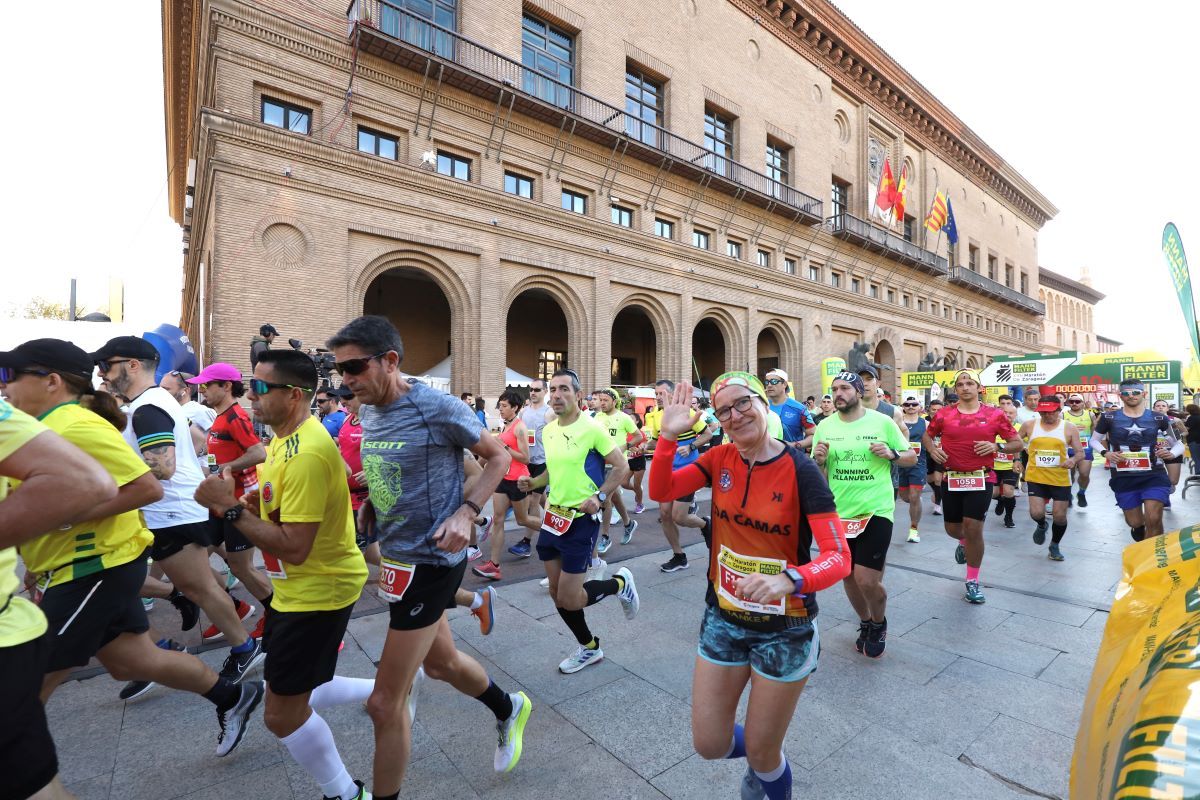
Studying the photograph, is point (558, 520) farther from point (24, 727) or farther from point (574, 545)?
point (24, 727)

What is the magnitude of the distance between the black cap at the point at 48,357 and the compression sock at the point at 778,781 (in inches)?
129

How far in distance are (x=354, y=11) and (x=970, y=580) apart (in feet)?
62.1

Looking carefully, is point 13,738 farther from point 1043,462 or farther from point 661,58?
point 661,58

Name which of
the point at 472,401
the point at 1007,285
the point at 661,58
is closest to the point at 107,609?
the point at 472,401

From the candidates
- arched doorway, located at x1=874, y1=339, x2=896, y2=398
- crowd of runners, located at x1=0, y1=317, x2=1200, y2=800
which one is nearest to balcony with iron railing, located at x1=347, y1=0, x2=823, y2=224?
arched doorway, located at x1=874, y1=339, x2=896, y2=398

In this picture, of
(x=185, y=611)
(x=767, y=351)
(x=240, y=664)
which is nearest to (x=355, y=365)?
(x=240, y=664)

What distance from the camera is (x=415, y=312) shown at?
21406mm

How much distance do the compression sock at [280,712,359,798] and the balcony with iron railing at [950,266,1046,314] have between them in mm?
46558

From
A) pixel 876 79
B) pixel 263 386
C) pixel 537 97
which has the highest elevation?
pixel 876 79

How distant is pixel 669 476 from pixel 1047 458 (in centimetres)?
700

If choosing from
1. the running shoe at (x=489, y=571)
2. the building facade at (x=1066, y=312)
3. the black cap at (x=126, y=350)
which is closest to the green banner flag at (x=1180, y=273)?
the running shoe at (x=489, y=571)

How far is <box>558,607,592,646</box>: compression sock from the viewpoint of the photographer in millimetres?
3781

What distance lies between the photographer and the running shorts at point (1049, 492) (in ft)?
22.2

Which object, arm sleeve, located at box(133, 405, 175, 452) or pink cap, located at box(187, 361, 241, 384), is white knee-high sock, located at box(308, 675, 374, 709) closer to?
arm sleeve, located at box(133, 405, 175, 452)
